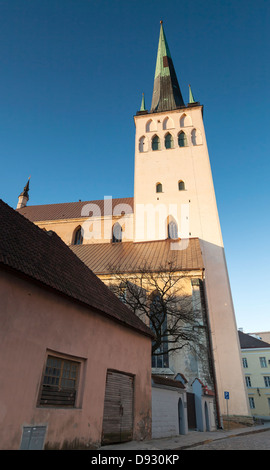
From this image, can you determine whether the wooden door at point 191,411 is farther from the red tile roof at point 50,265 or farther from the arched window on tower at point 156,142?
the arched window on tower at point 156,142

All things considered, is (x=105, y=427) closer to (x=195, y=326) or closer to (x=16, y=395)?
(x=16, y=395)

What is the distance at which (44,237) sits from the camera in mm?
9539

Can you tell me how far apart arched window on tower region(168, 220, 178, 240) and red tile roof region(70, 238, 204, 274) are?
139 cm

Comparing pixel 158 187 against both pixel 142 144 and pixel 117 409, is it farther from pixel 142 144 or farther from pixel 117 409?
pixel 117 409

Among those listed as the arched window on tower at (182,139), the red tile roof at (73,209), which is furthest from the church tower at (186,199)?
the red tile roof at (73,209)

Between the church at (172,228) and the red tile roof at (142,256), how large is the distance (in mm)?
72

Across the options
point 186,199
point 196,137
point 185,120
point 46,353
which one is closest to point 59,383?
point 46,353

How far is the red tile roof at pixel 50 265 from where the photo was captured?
6.82 m

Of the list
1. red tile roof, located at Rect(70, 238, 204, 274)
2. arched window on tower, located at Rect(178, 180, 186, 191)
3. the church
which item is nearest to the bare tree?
the church

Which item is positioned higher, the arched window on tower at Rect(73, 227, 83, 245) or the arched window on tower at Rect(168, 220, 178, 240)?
the arched window on tower at Rect(73, 227, 83, 245)

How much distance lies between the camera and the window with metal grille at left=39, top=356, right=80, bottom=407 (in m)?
6.77

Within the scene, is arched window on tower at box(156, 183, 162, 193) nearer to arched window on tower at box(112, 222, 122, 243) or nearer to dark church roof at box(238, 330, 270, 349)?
arched window on tower at box(112, 222, 122, 243)

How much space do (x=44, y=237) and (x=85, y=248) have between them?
15.9 metres

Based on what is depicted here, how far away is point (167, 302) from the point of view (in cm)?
1623
